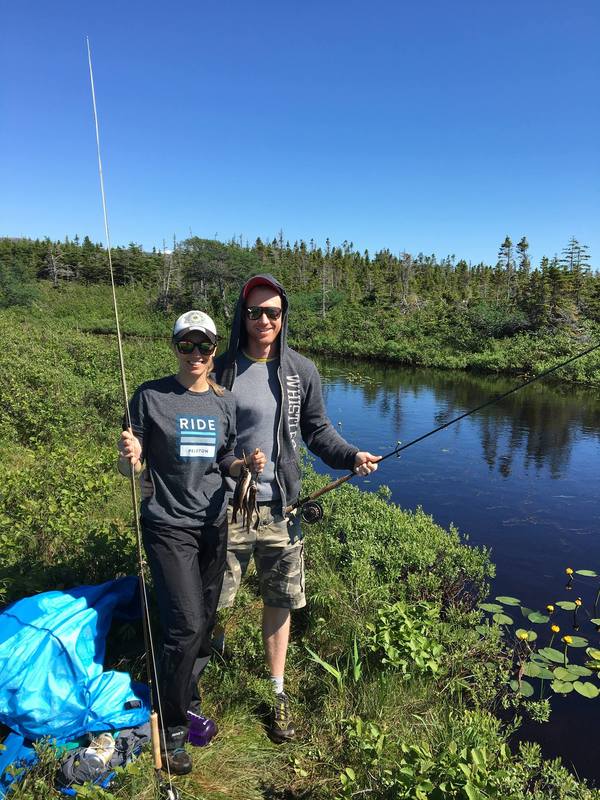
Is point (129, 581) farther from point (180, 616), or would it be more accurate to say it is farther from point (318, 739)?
point (318, 739)

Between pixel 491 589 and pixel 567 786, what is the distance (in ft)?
13.3

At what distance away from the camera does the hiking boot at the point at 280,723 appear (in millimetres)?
3326

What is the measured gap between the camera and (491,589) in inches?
283

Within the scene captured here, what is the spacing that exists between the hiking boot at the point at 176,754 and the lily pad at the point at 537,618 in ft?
16.5

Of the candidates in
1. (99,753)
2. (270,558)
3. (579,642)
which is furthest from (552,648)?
(99,753)

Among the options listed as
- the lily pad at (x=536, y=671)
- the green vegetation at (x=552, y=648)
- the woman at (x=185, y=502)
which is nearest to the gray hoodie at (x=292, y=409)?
the woman at (x=185, y=502)

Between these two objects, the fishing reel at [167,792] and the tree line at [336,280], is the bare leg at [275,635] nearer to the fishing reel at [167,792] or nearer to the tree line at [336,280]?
the fishing reel at [167,792]

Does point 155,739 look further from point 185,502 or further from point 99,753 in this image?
point 185,502

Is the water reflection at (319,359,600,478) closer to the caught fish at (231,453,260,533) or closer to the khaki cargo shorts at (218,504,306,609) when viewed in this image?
the khaki cargo shorts at (218,504,306,609)

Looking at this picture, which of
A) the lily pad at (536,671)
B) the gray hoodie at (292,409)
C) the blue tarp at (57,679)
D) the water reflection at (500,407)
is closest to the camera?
the blue tarp at (57,679)

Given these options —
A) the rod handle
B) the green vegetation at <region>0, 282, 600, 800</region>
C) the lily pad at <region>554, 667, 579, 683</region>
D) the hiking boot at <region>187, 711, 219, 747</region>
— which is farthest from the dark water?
the rod handle

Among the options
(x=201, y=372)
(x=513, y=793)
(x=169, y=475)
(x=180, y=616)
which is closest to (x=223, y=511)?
(x=169, y=475)

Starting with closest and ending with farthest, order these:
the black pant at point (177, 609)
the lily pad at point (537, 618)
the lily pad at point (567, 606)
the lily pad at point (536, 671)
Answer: the black pant at point (177, 609), the lily pad at point (536, 671), the lily pad at point (537, 618), the lily pad at point (567, 606)

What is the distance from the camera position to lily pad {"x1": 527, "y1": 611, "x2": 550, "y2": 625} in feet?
20.9
